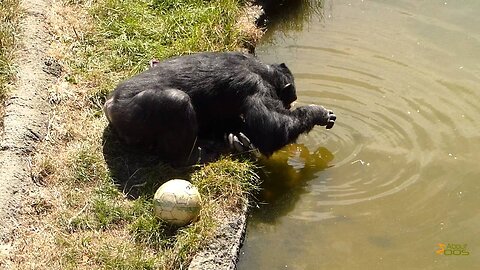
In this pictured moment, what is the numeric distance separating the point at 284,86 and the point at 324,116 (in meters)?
0.51

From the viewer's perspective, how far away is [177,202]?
5.77 metres

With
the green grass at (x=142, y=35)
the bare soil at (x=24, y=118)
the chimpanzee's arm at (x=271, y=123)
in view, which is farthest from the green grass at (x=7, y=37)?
the chimpanzee's arm at (x=271, y=123)

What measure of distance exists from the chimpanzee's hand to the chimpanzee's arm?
11 cm

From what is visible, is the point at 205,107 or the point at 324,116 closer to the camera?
the point at 205,107

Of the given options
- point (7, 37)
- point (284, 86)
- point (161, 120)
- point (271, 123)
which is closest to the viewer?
point (161, 120)

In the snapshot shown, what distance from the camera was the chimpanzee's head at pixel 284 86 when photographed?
7.30 m

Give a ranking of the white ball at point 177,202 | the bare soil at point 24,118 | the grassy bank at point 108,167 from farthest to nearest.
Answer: the bare soil at point 24,118 → the white ball at point 177,202 → the grassy bank at point 108,167

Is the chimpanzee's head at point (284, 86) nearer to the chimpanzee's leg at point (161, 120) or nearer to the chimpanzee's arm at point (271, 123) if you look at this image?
the chimpanzee's arm at point (271, 123)

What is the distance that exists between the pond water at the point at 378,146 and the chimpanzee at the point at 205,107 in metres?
0.51

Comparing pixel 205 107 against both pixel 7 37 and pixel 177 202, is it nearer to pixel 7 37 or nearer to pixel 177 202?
pixel 177 202

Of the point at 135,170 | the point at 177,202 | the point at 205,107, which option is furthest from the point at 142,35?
the point at 177,202

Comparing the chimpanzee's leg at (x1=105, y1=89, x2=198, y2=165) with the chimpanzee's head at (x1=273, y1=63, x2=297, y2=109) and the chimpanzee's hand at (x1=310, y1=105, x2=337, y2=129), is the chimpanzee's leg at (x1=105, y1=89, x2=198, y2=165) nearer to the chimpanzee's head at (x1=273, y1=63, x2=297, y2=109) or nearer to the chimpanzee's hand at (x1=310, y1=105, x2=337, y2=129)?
the chimpanzee's head at (x1=273, y1=63, x2=297, y2=109)

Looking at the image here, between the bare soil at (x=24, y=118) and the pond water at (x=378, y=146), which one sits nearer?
the bare soil at (x=24, y=118)
